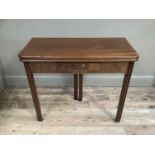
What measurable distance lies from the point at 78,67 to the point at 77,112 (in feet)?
1.82

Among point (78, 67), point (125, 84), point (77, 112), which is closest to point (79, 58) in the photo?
point (78, 67)

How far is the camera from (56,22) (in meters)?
1.61

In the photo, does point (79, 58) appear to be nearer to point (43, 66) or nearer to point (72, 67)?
point (72, 67)

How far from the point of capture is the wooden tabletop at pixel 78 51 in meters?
1.09

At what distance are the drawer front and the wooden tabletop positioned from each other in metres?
0.04

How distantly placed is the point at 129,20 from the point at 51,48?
31.7 inches

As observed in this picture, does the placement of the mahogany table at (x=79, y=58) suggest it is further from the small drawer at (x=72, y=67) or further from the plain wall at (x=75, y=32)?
the plain wall at (x=75, y=32)

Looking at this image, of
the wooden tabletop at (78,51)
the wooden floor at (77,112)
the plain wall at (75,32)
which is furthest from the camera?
the plain wall at (75,32)

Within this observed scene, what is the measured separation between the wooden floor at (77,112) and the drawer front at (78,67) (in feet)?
1.64

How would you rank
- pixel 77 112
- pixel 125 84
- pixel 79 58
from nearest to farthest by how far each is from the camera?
pixel 79 58 < pixel 125 84 < pixel 77 112

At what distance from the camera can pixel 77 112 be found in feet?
5.12

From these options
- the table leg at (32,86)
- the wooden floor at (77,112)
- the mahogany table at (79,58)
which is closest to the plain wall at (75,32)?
the wooden floor at (77,112)
